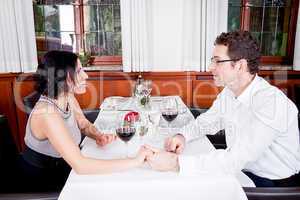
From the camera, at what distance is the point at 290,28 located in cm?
321

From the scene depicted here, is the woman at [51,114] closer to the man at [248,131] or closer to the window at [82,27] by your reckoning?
the man at [248,131]

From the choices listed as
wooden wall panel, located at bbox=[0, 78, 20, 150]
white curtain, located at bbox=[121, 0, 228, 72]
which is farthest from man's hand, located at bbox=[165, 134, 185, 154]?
wooden wall panel, located at bbox=[0, 78, 20, 150]

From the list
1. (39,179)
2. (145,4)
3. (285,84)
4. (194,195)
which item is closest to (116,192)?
(194,195)

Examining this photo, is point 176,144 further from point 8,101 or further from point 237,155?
point 8,101

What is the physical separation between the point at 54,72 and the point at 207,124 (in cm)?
88

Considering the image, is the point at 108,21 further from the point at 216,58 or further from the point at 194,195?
the point at 194,195

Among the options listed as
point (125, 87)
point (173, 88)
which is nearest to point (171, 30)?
point (173, 88)

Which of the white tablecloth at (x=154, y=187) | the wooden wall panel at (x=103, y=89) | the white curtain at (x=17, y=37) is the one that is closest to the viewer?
the white tablecloth at (x=154, y=187)

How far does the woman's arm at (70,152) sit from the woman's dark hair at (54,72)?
16 cm

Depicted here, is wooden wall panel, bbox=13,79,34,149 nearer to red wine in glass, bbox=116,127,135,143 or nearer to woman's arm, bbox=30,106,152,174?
woman's arm, bbox=30,106,152,174

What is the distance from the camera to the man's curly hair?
4.45ft

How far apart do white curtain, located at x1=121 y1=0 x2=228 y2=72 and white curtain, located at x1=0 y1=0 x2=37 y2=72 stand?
907 millimetres

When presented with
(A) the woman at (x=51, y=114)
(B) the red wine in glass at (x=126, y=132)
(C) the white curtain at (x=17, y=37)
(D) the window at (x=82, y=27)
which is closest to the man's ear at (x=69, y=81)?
(A) the woman at (x=51, y=114)

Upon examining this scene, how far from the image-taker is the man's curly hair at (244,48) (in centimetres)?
136
